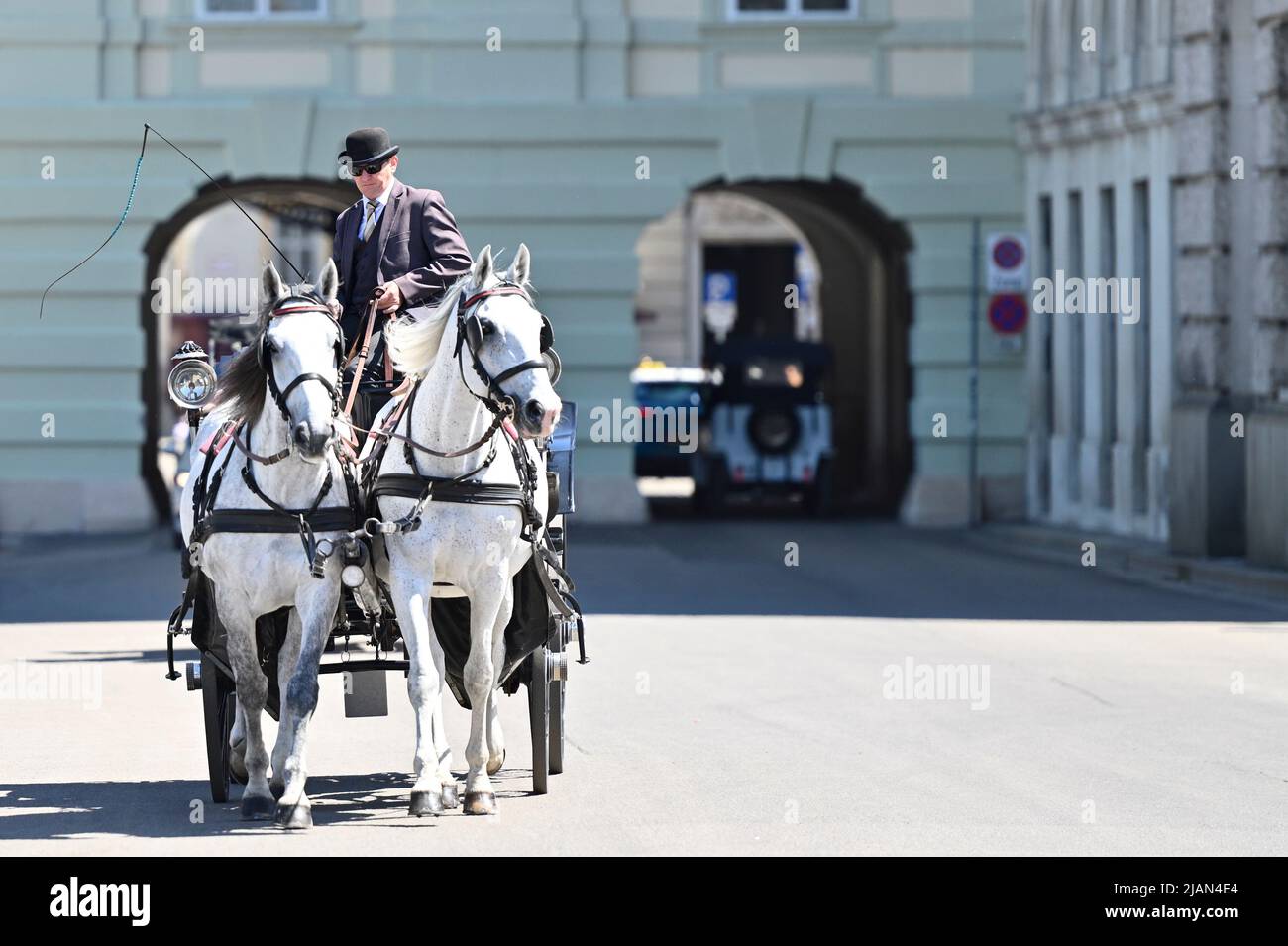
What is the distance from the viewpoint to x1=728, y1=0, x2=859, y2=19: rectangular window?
2747cm

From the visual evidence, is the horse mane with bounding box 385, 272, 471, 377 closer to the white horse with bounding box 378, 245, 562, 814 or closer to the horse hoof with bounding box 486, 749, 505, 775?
the white horse with bounding box 378, 245, 562, 814

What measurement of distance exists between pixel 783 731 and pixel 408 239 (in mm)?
3338

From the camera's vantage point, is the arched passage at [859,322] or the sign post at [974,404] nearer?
the sign post at [974,404]

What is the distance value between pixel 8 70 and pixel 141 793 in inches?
736

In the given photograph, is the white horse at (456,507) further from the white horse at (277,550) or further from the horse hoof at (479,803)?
the white horse at (277,550)

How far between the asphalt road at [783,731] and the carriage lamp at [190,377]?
1661mm

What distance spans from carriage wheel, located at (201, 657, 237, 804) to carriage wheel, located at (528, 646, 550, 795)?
1.22 metres

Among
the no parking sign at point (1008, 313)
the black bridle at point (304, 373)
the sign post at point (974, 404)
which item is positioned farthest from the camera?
the sign post at point (974, 404)

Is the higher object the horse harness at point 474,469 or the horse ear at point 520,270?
the horse ear at point 520,270

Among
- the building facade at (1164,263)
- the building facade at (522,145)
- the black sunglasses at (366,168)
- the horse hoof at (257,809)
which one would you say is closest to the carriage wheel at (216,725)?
the horse hoof at (257,809)

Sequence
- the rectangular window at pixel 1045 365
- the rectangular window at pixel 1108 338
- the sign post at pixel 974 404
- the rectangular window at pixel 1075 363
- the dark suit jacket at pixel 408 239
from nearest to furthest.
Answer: the dark suit jacket at pixel 408 239 → the rectangular window at pixel 1108 338 → the rectangular window at pixel 1075 363 → the rectangular window at pixel 1045 365 → the sign post at pixel 974 404

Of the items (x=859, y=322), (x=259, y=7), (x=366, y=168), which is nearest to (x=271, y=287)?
(x=366, y=168)

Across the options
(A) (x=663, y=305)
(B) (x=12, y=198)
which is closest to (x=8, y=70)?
(B) (x=12, y=198)

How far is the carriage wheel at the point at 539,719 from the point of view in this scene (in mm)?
9781
